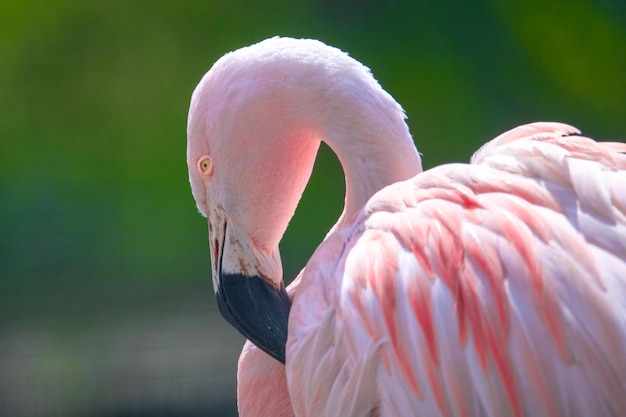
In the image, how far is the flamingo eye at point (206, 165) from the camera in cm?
136

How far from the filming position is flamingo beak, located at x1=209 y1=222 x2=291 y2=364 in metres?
1.30

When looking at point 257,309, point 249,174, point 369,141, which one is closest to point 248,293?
point 257,309

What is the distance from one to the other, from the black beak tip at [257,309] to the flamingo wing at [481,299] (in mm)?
186

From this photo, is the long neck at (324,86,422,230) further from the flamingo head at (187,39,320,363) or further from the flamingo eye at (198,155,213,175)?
the flamingo eye at (198,155,213,175)

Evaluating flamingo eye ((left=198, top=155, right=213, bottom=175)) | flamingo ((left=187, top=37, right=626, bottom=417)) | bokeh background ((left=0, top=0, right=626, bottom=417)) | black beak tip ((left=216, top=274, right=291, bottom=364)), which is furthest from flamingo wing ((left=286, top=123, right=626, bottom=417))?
bokeh background ((left=0, top=0, right=626, bottom=417))

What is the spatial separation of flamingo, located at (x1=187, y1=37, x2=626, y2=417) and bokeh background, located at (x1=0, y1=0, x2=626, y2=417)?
6.17ft

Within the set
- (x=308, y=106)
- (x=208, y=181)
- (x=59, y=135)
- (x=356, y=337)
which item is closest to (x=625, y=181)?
(x=356, y=337)

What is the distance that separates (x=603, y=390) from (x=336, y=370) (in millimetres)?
303

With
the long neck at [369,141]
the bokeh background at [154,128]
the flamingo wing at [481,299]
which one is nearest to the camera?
the flamingo wing at [481,299]

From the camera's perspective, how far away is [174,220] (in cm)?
322

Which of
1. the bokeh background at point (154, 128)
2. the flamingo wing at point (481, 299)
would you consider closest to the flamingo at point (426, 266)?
the flamingo wing at point (481, 299)

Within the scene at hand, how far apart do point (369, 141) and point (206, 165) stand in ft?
0.86

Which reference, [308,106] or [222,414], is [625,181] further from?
[222,414]

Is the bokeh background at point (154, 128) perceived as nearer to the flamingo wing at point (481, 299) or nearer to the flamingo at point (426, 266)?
the flamingo at point (426, 266)
